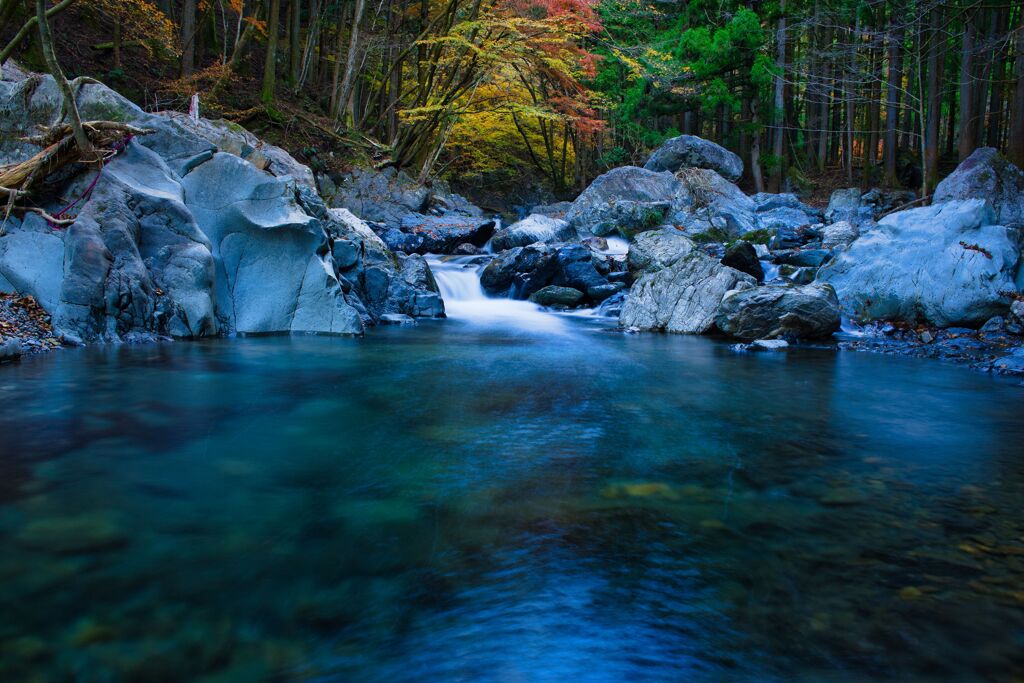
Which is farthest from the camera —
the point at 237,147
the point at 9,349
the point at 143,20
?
the point at 143,20

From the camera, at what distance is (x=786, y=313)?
10.4 metres

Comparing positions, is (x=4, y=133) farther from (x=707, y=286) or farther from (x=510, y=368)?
(x=707, y=286)

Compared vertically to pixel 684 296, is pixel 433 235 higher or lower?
higher

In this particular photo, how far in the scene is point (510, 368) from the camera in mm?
7648

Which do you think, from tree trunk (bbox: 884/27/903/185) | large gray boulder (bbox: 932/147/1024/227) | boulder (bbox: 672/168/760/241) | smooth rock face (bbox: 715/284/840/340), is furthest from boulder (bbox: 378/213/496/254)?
tree trunk (bbox: 884/27/903/185)

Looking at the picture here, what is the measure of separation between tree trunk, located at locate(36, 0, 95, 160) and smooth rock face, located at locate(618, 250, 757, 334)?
8894mm

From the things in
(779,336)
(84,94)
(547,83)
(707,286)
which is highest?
(547,83)

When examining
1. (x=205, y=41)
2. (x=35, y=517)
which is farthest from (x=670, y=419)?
(x=205, y=41)

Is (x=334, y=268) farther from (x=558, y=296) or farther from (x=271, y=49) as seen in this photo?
(x=271, y=49)

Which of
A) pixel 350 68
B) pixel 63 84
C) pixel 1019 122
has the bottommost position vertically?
pixel 63 84

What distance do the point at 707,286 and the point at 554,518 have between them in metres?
9.36

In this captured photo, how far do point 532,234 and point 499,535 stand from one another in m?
14.9

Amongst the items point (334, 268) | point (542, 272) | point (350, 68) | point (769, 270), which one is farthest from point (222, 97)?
point (769, 270)

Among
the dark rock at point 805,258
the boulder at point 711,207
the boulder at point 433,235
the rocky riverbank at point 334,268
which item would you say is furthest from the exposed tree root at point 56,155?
the boulder at point 711,207
